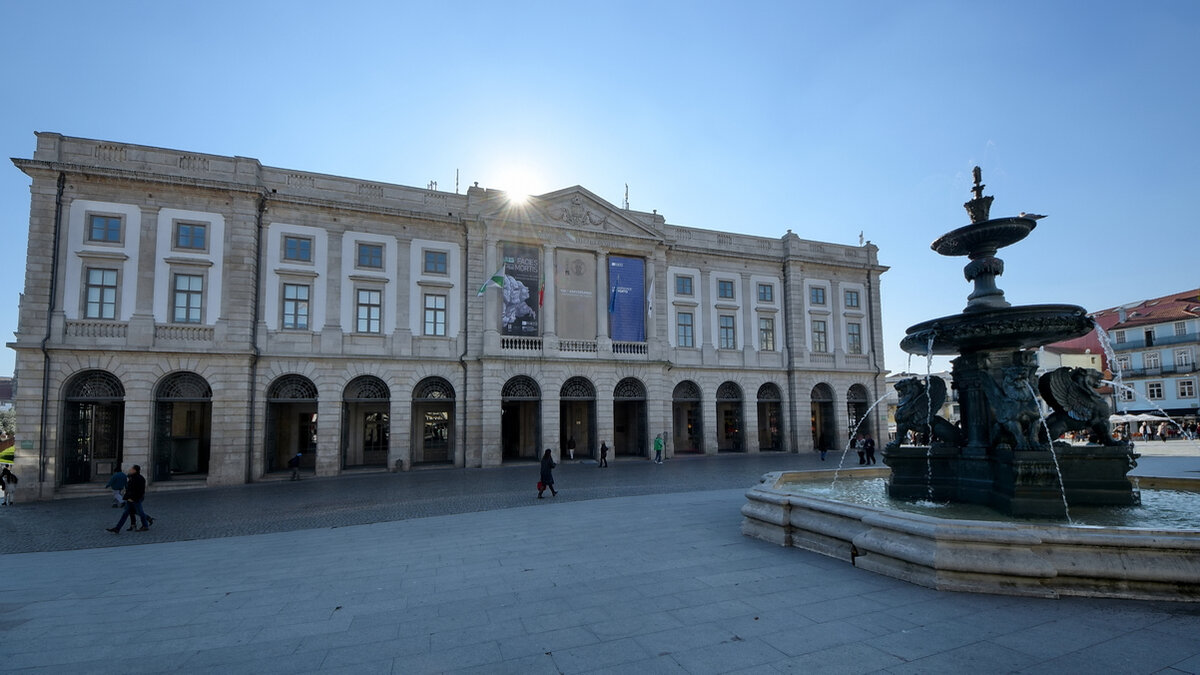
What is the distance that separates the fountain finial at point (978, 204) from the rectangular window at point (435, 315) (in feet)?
75.4

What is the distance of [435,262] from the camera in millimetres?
27891

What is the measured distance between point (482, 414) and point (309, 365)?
8.06 meters

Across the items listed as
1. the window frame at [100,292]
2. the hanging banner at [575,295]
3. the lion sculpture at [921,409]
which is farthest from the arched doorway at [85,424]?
the lion sculpture at [921,409]

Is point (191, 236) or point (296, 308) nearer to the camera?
point (191, 236)

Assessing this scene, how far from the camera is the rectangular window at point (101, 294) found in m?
22.2

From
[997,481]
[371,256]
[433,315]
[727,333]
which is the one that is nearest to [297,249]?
[371,256]

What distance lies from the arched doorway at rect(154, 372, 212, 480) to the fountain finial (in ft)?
87.8

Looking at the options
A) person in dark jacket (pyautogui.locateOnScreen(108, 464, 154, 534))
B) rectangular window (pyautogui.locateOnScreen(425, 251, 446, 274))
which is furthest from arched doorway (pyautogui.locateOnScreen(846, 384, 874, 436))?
person in dark jacket (pyautogui.locateOnScreen(108, 464, 154, 534))

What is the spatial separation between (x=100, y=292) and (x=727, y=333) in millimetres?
30386

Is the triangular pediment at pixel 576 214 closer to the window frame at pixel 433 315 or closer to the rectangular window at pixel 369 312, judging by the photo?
the window frame at pixel 433 315

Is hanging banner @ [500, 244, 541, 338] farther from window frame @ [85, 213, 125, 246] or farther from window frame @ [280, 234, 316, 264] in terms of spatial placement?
window frame @ [85, 213, 125, 246]

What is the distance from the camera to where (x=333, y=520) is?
13.1 meters

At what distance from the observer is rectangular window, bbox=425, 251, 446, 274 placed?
1092 inches

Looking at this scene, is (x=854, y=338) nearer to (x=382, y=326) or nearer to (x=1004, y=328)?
(x=382, y=326)
